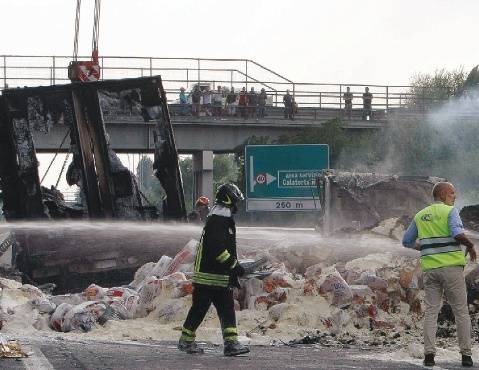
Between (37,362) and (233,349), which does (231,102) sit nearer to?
(233,349)

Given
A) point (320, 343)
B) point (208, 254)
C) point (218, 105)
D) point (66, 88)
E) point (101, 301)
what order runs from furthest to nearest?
point (218, 105)
point (66, 88)
point (101, 301)
point (320, 343)
point (208, 254)

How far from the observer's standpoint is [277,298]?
49.4ft

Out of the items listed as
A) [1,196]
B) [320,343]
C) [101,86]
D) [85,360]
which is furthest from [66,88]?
[85,360]

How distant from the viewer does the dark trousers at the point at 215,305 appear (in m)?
11.8

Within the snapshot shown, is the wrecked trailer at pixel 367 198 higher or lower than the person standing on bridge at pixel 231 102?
lower

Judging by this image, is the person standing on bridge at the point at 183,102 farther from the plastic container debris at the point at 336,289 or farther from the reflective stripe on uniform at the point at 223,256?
A: the reflective stripe on uniform at the point at 223,256

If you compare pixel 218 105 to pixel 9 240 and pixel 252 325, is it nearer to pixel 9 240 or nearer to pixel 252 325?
pixel 9 240

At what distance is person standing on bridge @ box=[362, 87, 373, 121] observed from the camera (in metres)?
44.1

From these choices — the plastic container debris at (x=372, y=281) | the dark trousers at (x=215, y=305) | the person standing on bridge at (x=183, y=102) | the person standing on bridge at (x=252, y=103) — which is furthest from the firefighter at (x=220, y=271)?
the person standing on bridge at (x=252, y=103)

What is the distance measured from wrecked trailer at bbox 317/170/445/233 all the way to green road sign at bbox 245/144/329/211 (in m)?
14.6

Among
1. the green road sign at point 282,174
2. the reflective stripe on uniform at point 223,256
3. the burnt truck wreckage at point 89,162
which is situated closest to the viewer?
the reflective stripe on uniform at point 223,256

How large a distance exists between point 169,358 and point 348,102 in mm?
34541

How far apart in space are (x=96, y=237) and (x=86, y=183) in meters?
1.19

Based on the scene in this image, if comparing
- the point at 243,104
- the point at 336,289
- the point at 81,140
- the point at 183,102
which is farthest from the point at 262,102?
the point at 336,289
